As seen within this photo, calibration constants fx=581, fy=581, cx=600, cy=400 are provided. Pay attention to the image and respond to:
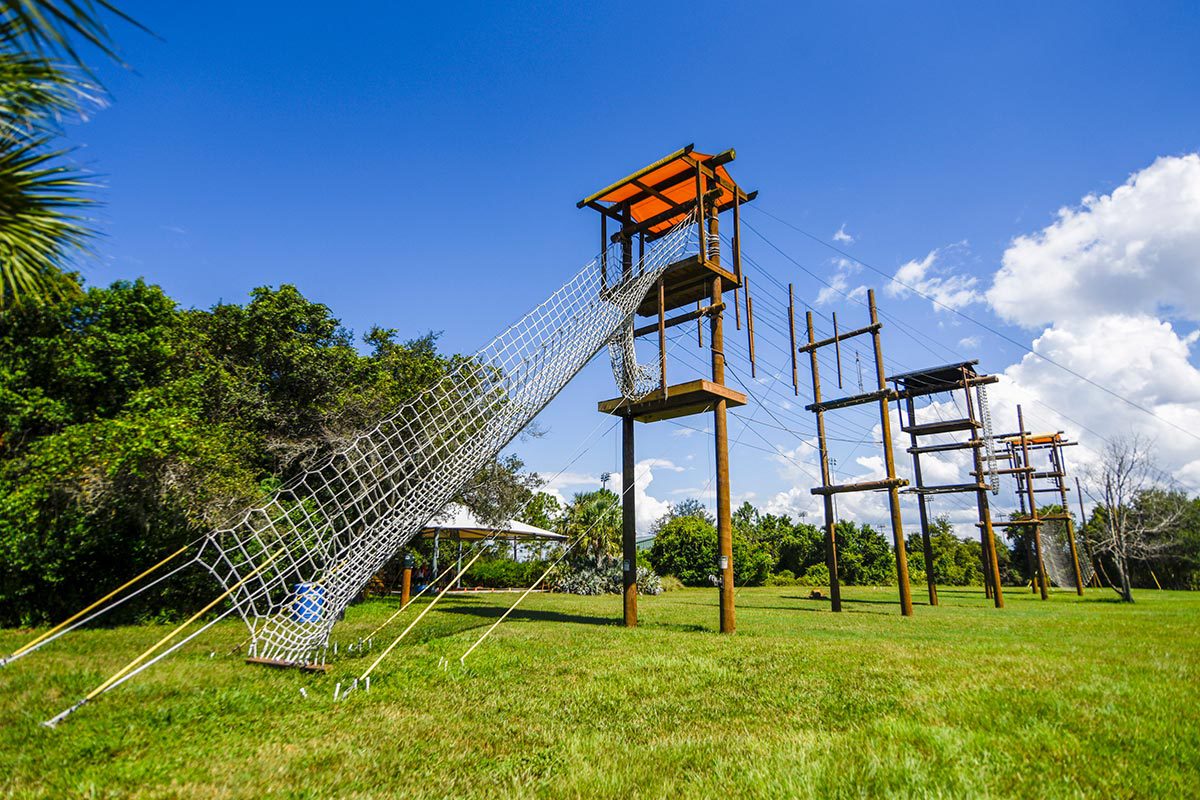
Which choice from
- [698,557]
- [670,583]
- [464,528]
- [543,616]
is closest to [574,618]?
[543,616]

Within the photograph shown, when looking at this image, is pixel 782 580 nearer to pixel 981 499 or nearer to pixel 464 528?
pixel 981 499

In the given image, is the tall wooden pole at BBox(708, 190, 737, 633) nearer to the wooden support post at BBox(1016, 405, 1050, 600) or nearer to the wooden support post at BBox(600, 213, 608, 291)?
the wooden support post at BBox(600, 213, 608, 291)

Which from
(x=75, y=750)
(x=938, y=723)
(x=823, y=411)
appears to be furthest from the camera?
(x=823, y=411)

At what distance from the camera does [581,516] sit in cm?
3562

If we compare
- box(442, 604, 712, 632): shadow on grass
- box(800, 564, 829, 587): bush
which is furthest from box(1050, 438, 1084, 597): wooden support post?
box(442, 604, 712, 632): shadow on grass

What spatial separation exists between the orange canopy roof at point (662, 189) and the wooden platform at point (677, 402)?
457cm

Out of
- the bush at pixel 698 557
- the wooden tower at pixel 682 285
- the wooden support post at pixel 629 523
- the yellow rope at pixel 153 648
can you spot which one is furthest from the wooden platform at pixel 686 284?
the bush at pixel 698 557

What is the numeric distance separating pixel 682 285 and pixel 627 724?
9.87m

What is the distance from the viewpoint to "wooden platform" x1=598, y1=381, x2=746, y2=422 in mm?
11375

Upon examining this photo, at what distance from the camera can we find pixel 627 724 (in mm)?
4855

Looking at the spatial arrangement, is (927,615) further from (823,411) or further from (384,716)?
(384,716)

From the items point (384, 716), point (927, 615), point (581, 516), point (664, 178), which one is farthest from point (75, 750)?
point (581, 516)

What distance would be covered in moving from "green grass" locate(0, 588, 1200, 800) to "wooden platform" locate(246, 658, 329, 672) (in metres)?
0.19

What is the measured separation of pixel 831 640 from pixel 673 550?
31391 millimetres
